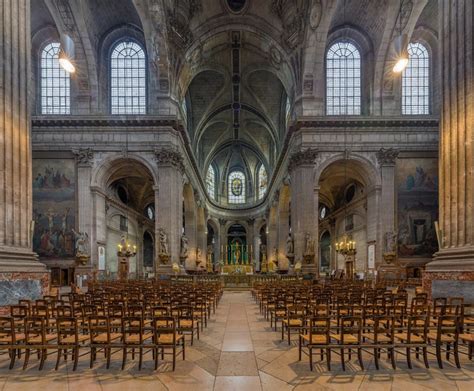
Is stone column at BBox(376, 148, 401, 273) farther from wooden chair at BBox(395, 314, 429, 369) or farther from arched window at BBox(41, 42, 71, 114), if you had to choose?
arched window at BBox(41, 42, 71, 114)

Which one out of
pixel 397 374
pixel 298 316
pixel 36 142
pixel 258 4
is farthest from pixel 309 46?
pixel 397 374

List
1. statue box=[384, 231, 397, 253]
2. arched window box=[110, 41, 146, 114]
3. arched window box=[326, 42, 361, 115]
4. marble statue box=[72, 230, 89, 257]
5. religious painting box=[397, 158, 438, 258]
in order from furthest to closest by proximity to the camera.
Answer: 1. arched window box=[110, 41, 146, 114]
2. arched window box=[326, 42, 361, 115]
3. religious painting box=[397, 158, 438, 258]
4. statue box=[384, 231, 397, 253]
5. marble statue box=[72, 230, 89, 257]

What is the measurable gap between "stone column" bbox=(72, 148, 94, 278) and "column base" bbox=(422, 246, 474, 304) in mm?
23854

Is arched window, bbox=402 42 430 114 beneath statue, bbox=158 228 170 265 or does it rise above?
above

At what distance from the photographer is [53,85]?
102 ft

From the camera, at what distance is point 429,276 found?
43.6 feet

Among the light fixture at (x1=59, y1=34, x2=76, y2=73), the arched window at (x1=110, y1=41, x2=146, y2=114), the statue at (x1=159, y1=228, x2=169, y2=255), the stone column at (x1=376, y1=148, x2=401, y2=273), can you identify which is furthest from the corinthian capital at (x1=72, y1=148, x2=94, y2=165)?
the stone column at (x1=376, y1=148, x2=401, y2=273)

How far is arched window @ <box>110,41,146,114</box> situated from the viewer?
104 feet

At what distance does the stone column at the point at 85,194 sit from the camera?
28.7 metres

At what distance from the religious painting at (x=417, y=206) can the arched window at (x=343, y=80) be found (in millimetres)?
6548

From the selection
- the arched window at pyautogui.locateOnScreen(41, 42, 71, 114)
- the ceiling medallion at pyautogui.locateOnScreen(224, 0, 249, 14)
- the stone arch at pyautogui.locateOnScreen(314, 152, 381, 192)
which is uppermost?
the ceiling medallion at pyautogui.locateOnScreen(224, 0, 249, 14)

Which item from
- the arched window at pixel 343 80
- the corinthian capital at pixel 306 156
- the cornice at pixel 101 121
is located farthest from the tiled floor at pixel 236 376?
the arched window at pixel 343 80

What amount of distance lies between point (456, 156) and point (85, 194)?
25.7m

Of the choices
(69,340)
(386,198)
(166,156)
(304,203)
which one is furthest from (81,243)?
(386,198)
